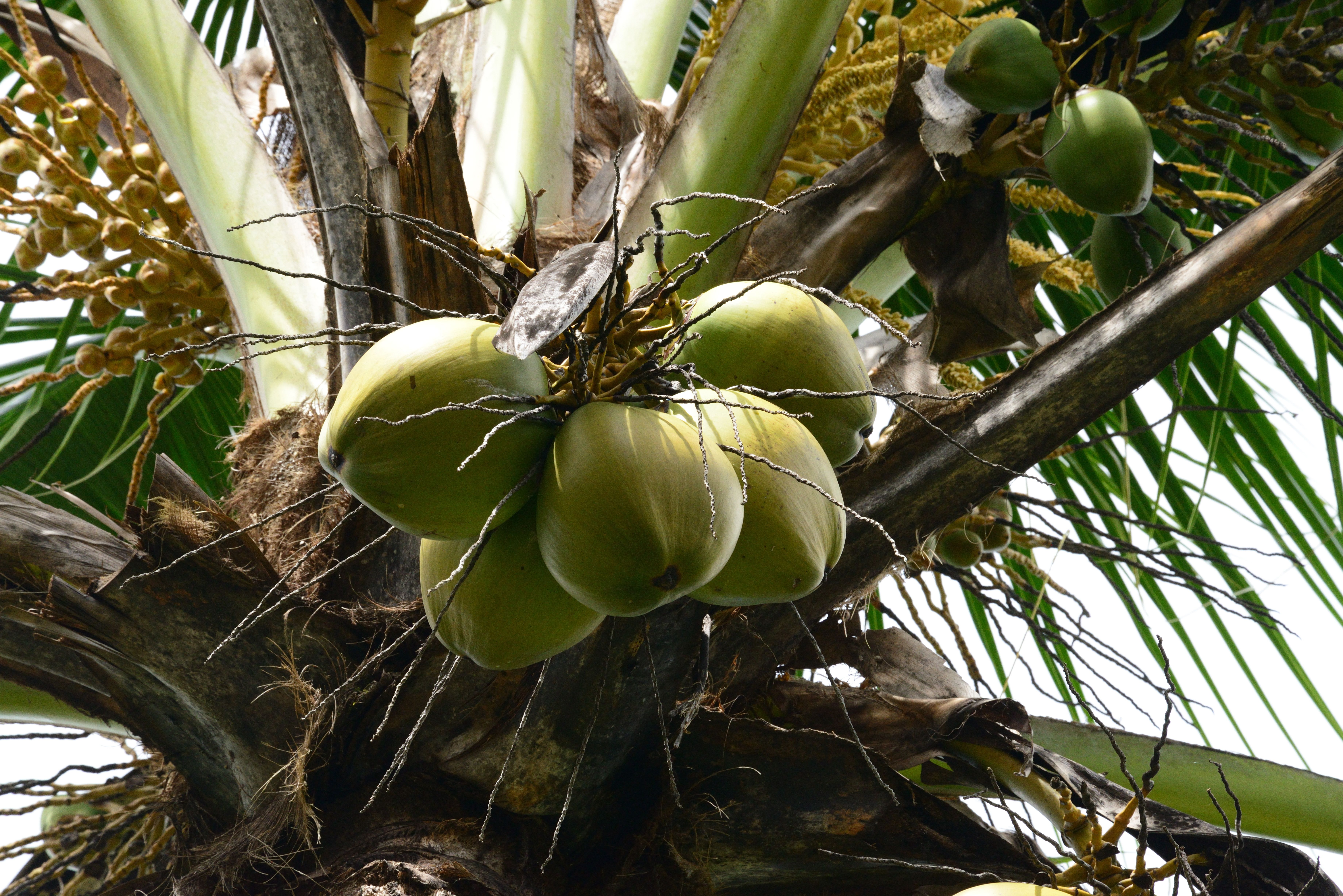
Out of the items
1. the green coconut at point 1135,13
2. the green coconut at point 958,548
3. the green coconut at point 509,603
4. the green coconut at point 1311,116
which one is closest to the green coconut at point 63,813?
the green coconut at point 509,603

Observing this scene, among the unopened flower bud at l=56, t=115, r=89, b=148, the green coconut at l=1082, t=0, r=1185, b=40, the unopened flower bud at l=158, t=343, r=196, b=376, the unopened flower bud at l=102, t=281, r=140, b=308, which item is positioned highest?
the unopened flower bud at l=56, t=115, r=89, b=148

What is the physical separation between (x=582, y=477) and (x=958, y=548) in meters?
0.98

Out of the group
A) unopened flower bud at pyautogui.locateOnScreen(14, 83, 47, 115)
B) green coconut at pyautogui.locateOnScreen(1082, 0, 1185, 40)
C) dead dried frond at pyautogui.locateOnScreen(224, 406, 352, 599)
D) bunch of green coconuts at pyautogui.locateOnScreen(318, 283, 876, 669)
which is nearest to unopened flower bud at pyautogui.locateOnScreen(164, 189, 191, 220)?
unopened flower bud at pyautogui.locateOnScreen(14, 83, 47, 115)

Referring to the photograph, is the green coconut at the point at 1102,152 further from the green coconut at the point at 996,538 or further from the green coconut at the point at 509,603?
the green coconut at the point at 509,603

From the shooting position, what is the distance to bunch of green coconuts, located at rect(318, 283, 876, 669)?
0.71 m

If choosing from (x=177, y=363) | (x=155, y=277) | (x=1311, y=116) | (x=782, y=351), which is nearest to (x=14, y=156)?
(x=155, y=277)

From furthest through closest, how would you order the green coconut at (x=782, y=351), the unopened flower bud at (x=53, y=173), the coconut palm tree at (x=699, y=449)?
the unopened flower bud at (x=53, y=173), the coconut palm tree at (x=699, y=449), the green coconut at (x=782, y=351)

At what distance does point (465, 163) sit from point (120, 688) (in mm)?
875

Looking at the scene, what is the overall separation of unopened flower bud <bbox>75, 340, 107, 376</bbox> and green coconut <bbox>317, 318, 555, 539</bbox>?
48.3 inches

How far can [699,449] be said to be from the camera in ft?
2.42

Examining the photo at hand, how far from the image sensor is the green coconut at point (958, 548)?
60.8 inches

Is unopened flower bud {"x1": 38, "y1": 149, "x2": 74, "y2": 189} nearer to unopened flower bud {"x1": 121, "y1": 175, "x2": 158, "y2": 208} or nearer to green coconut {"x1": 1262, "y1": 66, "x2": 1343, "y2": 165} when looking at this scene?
unopened flower bud {"x1": 121, "y1": 175, "x2": 158, "y2": 208}

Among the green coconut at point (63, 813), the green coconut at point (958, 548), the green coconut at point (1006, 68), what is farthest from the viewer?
the green coconut at point (63, 813)

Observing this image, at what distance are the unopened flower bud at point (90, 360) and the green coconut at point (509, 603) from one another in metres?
1.22
